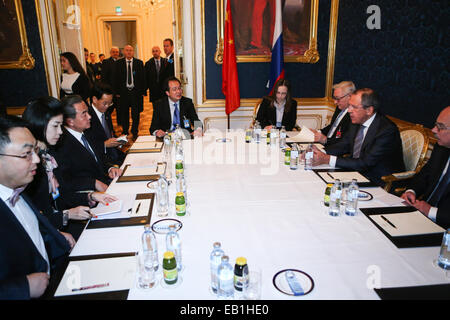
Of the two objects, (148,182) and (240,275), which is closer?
(240,275)

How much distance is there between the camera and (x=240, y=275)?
1249 mm

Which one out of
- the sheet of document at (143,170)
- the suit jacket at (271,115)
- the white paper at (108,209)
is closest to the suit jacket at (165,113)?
the suit jacket at (271,115)

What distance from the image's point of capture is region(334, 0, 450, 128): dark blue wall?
3.24m

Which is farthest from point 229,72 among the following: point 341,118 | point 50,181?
point 50,181

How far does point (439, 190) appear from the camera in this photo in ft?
8.01

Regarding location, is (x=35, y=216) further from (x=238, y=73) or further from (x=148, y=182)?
(x=238, y=73)

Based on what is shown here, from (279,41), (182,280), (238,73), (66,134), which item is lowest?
(182,280)

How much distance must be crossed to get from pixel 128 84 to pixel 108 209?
17.4 feet

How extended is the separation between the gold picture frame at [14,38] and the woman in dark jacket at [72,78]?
0.69 m

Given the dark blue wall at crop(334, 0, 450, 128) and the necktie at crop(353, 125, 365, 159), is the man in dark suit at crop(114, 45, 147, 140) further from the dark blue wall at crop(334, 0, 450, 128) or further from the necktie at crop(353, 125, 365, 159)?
the necktie at crop(353, 125, 365, 159)

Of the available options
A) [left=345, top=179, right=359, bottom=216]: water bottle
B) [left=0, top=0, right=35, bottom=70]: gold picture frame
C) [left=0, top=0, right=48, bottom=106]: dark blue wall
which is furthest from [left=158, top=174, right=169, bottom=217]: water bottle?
[left=0, top=0, right=35, bottom=70]: gold picture frame

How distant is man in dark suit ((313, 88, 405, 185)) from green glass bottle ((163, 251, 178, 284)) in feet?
5.85

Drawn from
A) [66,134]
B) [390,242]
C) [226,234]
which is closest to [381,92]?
[390,242]

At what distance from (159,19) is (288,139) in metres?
10.9
